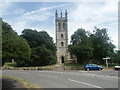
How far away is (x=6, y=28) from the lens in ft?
50.0

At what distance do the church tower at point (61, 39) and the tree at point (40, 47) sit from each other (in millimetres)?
4907

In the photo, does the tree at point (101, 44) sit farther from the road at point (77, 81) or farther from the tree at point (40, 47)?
the road at point (77, 81)

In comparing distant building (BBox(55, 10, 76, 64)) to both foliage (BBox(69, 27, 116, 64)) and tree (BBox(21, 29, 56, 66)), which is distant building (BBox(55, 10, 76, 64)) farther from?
foliage (BBox(69, 27, 116, 64))

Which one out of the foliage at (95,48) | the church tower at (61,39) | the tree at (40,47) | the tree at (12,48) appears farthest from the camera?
the church tower at (61,39)

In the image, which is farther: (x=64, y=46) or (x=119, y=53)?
(x=64, y=46)

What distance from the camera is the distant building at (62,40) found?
6800 cm

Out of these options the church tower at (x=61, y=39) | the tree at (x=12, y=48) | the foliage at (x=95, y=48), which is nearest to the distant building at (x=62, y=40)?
the church tower at (x=61, y=39)

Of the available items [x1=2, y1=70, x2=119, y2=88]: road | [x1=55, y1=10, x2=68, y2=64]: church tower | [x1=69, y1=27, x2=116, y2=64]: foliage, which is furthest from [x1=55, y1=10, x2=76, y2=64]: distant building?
[x1=2, y1=70, x2=119, y2=88]: road

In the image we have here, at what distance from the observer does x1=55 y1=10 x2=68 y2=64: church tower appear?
68000mm

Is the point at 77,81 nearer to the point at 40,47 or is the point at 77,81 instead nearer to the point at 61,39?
the point at 40,47

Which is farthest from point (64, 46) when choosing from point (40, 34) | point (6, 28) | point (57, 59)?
point (6, 28)

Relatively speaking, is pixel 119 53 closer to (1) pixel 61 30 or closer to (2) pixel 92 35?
(2) pixel 92 35

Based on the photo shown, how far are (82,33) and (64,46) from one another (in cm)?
954

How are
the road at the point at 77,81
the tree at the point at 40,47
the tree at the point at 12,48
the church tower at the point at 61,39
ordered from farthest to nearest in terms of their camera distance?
the church tower at the point at 61,39 → the tree at the point at 40,47 → the road at the point at 77,81 → the tree at the point at 12,48
